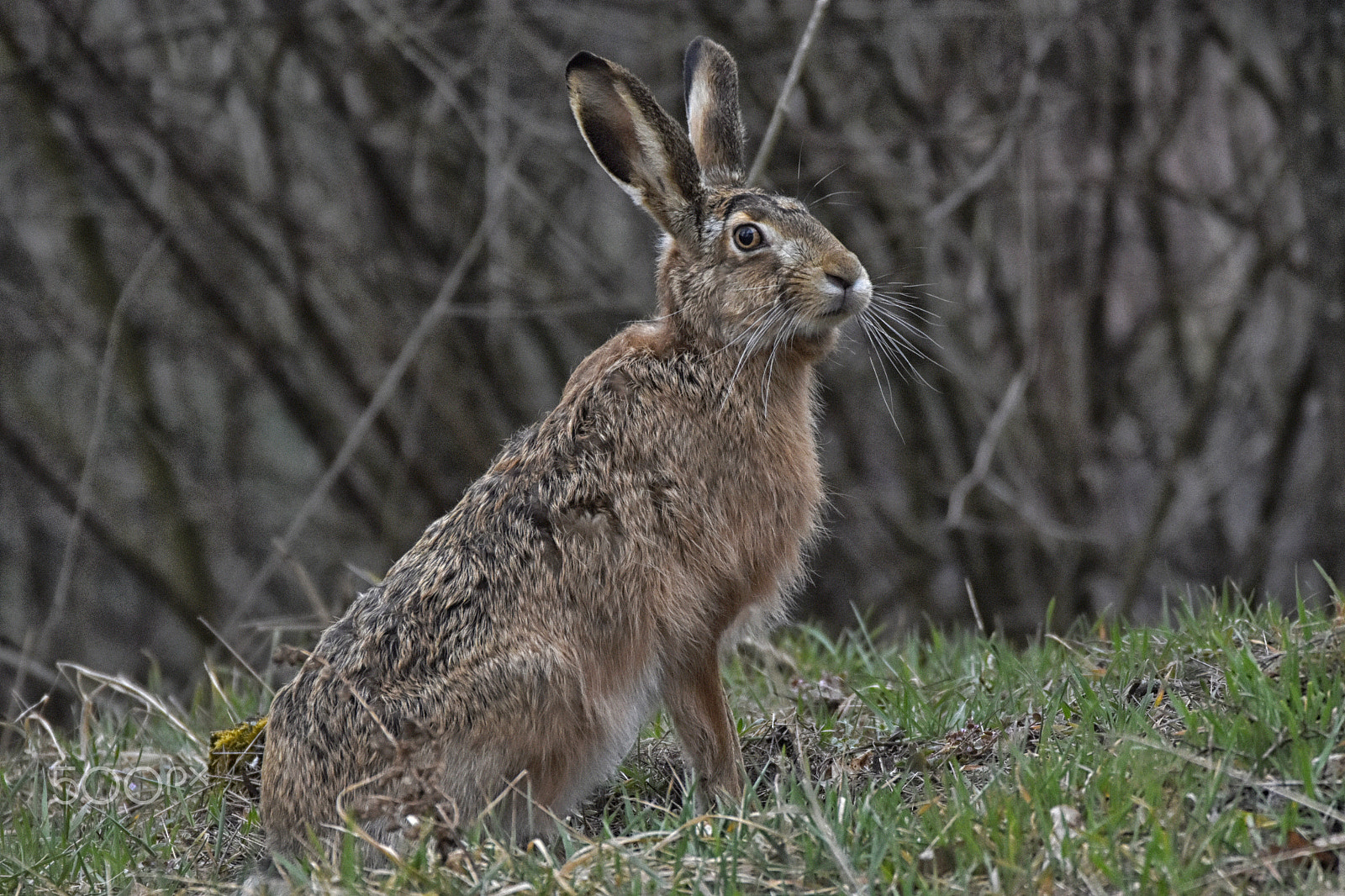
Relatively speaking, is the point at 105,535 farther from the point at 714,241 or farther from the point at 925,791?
A: the point at 925,791

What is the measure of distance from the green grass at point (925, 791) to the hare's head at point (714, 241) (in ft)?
4.41

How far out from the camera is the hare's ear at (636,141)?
4.63 m

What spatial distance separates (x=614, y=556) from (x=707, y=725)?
60cm

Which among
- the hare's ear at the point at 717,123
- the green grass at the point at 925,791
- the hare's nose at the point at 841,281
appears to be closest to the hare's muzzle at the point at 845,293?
the hare's nose at the point at 841,281

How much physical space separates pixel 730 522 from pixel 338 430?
5.68 meters

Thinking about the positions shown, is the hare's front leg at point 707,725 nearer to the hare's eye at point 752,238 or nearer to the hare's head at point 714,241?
the hare's head at point 714,241

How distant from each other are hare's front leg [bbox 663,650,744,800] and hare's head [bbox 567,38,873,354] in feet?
3.50

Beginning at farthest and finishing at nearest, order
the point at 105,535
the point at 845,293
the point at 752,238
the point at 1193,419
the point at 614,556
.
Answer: the point at 1193,419 < the point at 105,535 < the point at 752,238 < the point at 845,293 < the point at 614,556

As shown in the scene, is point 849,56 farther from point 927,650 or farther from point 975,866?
point 975,866

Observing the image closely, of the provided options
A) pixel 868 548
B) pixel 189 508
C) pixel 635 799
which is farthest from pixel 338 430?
pixel 635 799

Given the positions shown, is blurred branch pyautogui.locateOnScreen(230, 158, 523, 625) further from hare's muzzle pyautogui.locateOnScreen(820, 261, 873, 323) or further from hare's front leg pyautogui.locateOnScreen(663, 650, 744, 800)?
hare's muzzle pyautogui.locateOnScreen(820, 261, 873, 323)

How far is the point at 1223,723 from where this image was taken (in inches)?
140

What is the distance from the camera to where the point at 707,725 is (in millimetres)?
4363

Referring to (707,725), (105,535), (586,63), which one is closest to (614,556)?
(707,725)
